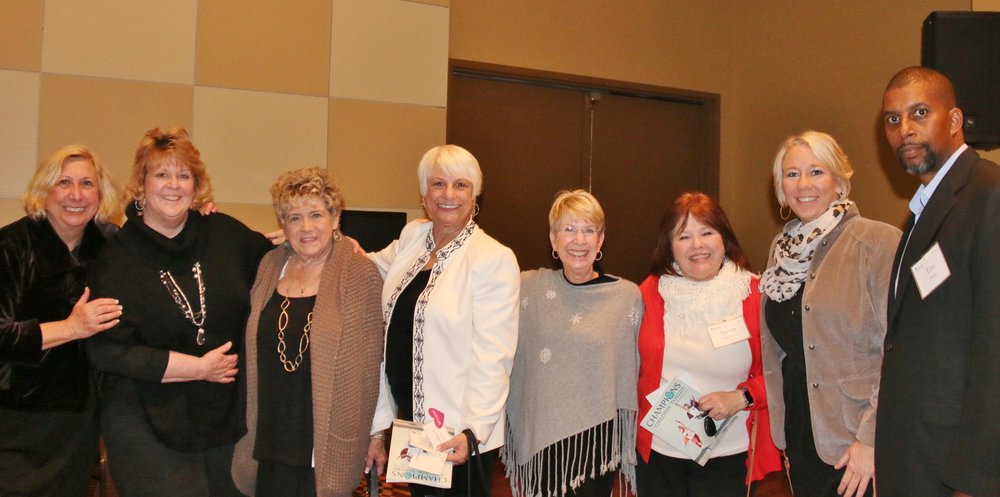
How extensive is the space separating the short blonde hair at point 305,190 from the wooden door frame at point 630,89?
82.1 inches

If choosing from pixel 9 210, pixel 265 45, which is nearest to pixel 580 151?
pixel 265 45

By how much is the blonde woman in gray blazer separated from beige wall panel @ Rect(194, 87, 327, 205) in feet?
8.02

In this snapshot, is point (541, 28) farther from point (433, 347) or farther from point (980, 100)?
point (433, 347)

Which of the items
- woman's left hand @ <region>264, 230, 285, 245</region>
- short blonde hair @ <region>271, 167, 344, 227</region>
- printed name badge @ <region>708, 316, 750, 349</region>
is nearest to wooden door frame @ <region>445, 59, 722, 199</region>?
woman's left hand @ <region>264, 230, 285, 245</region>

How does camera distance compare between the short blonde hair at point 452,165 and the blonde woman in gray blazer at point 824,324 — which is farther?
the short blonde hair at point 452,165

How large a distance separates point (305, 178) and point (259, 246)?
362 millimetres

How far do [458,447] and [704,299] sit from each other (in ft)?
3.16

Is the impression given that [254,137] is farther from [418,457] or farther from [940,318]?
[940,318]

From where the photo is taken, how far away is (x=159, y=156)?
7.77ft

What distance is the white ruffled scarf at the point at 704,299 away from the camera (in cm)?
245

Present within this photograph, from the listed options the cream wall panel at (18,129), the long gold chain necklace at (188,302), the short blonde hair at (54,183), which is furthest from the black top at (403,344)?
the cream wall panel at (18,129)

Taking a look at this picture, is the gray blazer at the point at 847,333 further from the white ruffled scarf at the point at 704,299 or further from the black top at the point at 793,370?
the white ruffled scarf at the point at 704,299

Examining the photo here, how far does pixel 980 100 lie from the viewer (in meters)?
3.14

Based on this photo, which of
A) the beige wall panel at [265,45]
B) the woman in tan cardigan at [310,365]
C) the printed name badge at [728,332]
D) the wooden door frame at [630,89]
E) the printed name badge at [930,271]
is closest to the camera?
the printed name badge at [930,271]
